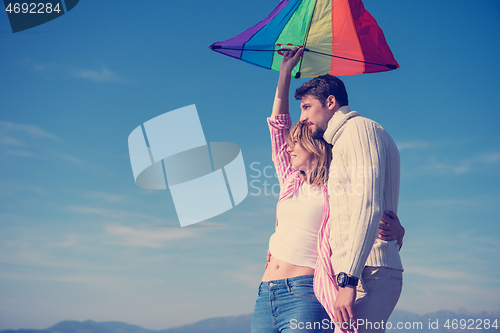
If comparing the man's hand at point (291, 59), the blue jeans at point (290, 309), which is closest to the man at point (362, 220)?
the blue jeans at point (290, 309)

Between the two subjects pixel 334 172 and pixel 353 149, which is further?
pixel 334 172

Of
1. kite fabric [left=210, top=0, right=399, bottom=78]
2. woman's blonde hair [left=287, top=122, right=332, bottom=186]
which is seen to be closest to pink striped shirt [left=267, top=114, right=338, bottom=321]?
woman's blonde hair [left=287, top=122, right=332, bottom=186]

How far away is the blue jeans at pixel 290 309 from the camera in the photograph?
2.74m

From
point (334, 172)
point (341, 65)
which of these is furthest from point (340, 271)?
point (341, 65)

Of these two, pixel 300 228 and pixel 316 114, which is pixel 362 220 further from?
pixel 316 114

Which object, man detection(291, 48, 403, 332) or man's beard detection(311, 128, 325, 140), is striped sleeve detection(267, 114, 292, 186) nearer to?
man's beard detection(311, 128, 325, 140)

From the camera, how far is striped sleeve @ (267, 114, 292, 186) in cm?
371

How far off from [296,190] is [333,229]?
81 cm

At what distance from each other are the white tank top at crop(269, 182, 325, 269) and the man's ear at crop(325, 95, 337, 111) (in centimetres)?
68

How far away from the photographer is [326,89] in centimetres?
314

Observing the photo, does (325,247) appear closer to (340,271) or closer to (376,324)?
(340,271)

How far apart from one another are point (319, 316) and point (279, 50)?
9.26 feet

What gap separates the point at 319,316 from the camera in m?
2.76

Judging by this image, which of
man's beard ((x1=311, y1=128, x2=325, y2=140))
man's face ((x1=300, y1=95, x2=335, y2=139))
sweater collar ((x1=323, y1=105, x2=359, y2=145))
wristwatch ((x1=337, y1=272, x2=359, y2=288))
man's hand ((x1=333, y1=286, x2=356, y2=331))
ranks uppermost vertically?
man's face ((x1=300, y1=95, x2=335, y2=139))
